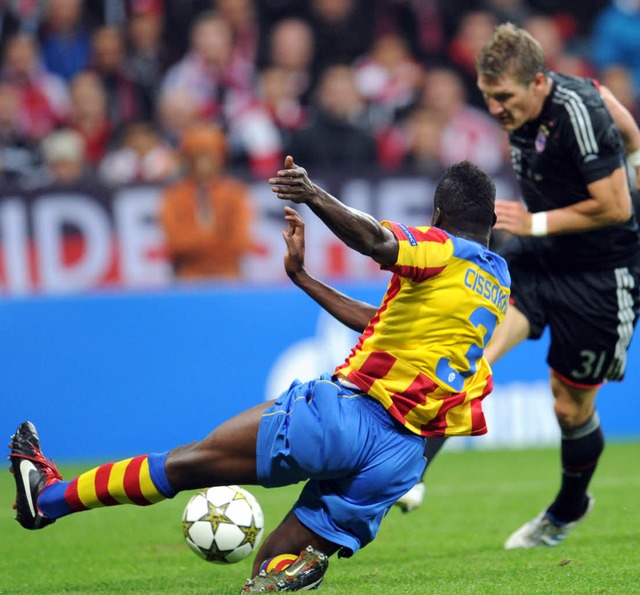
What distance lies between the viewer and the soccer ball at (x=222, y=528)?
17.3ft

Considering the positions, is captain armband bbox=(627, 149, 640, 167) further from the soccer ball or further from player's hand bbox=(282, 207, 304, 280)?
the soccer ball

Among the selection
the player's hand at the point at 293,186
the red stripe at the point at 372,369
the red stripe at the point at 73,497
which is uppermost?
the player's hand at the point at 293,186

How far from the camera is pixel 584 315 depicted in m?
6.52

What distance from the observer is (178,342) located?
10172mm

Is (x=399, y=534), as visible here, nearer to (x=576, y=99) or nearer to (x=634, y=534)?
(x=634, y=534)

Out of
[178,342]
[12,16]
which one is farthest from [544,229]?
[12,16]

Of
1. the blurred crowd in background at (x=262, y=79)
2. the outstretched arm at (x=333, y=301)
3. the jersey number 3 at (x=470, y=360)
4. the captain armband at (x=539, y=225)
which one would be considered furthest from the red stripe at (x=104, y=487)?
the blurred crowd in background at (x=262, y=79)

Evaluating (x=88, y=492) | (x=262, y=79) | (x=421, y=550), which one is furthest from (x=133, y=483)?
(x=262, y=79)

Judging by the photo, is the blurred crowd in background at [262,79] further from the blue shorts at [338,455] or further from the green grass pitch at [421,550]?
the blue shorts at [338,455]

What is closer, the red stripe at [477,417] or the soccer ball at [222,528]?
the red stripe at [477,417]

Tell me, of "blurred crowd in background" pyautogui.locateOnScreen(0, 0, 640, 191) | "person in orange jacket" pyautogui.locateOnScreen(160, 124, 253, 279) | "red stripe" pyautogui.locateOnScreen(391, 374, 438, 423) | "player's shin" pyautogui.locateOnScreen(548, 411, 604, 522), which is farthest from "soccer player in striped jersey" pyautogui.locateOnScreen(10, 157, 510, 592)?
"blurred crowd in background" pyautogui.locateOnScreen(0, 0, 640, 191)

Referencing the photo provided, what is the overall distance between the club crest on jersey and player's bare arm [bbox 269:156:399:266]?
7.05ft

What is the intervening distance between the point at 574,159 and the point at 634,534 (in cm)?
199

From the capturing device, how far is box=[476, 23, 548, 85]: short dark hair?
621 centimetres
